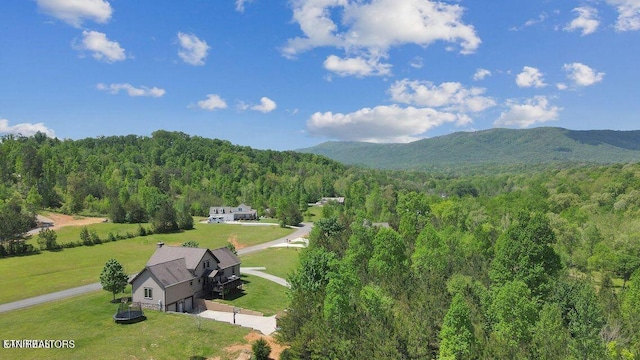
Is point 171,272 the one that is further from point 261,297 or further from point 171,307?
point 261,297

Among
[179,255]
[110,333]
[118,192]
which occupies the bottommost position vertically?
[110,333]

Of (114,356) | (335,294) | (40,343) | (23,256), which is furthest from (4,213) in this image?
(335,294)

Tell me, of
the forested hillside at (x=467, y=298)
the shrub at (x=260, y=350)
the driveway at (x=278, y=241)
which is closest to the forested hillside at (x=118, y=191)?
the driveway at (x=278, y=241)

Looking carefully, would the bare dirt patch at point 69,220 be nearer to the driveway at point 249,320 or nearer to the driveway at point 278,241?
the driveway at point 278,241

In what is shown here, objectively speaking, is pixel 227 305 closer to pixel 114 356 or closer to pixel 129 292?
pixel 129 292

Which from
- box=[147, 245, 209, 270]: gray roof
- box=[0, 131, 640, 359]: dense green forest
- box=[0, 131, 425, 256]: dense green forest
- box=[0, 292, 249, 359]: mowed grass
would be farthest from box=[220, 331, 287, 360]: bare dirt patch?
box=[0, 131, 425, 256]: dense green forest

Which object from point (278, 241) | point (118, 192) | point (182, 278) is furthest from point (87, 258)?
point (118, 192)
